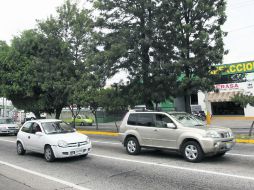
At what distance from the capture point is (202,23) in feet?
59.9

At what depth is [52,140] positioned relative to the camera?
10.9 meters

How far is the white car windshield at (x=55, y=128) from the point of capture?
38.4 ft

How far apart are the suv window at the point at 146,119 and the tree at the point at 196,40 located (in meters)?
6.18

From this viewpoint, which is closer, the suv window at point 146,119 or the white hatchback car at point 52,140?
the white hatchback car at point 52,140

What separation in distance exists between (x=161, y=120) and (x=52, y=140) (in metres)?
4.04

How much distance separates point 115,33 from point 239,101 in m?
9.00

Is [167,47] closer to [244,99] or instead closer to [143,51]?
[143,51]

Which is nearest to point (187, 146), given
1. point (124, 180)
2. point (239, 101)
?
point (124, 180)

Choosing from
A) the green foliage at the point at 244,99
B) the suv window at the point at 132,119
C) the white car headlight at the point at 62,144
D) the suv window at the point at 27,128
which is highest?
the green foliage at the point at 244,99

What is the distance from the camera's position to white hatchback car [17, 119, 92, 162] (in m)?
10.6

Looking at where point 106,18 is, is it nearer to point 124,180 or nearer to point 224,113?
point 124,180

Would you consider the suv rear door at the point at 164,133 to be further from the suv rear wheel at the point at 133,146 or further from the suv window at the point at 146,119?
the suv rear wheel at the point at 133,146

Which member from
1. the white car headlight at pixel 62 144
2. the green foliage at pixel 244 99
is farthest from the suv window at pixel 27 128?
the green foliage at pixel 244 99

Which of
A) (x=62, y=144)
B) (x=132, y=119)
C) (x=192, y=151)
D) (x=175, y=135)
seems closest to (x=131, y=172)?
(x=192, y=151)
